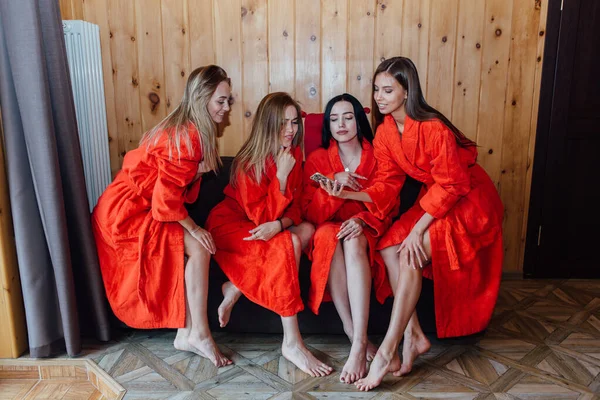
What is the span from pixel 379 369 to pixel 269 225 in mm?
619

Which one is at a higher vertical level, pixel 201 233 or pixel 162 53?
pixel 162 53

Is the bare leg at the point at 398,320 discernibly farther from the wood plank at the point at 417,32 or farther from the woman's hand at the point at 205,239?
the wood plank at the point at 417,32

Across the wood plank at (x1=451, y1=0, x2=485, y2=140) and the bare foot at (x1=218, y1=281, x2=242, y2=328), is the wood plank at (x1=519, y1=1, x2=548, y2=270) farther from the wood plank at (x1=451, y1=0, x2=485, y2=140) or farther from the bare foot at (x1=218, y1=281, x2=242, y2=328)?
the bare foot at (x1=218, y1=281, x2=242, y2=328)

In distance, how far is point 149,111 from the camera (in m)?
2.53

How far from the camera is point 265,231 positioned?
1.79m

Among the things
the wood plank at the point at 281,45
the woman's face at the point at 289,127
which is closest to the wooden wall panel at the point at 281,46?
the wood plank at the point at 281,45

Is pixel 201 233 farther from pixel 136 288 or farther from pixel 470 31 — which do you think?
pixel 470 31

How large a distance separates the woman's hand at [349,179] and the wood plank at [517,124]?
987 millimetres

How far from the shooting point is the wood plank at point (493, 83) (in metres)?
2.37

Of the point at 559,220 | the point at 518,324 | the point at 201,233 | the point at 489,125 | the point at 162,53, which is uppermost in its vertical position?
the point at 162,53

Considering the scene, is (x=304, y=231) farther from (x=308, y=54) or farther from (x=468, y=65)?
(x=468, y=65)

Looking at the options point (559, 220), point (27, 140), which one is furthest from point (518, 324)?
point (27, 140)

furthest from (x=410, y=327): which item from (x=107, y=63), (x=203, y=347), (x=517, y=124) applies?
(x=107, y=63)

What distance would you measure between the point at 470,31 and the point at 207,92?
1.37 metres
